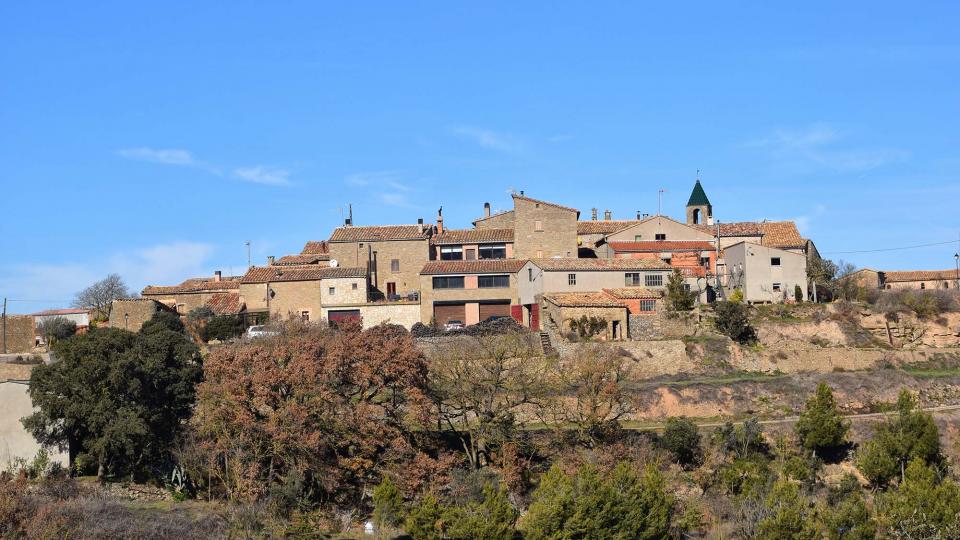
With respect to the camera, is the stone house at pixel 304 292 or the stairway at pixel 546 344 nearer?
the stairway at pixel 546 344

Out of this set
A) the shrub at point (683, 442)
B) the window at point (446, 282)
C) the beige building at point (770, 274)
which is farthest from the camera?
the window at point (446, 282)

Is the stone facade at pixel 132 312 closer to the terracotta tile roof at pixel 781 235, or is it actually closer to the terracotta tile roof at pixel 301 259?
the terracotta tile roof at pixel 301 259

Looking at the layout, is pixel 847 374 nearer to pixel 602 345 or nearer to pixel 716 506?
pixel 602 345

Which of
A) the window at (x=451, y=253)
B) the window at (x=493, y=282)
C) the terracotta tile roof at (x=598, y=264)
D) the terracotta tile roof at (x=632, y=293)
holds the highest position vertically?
the window at (x=451, y=253)

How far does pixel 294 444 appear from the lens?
3897 centimetres

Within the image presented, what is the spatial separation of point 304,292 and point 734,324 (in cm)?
2166

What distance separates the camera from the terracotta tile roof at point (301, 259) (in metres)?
67.6

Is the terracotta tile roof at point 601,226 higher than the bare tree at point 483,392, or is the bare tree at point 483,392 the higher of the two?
the terracotta tile roof at point 601,226

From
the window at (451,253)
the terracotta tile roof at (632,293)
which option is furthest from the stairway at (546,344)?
the window at (451,253)

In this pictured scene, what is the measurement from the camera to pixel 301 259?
69188 mm

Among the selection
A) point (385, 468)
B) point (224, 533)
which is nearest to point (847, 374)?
point (385, 468)

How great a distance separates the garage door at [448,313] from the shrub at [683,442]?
18309 mm

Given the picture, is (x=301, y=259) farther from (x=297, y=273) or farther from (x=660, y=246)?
(x=660, y=246)

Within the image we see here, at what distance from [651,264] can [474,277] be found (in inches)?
355
